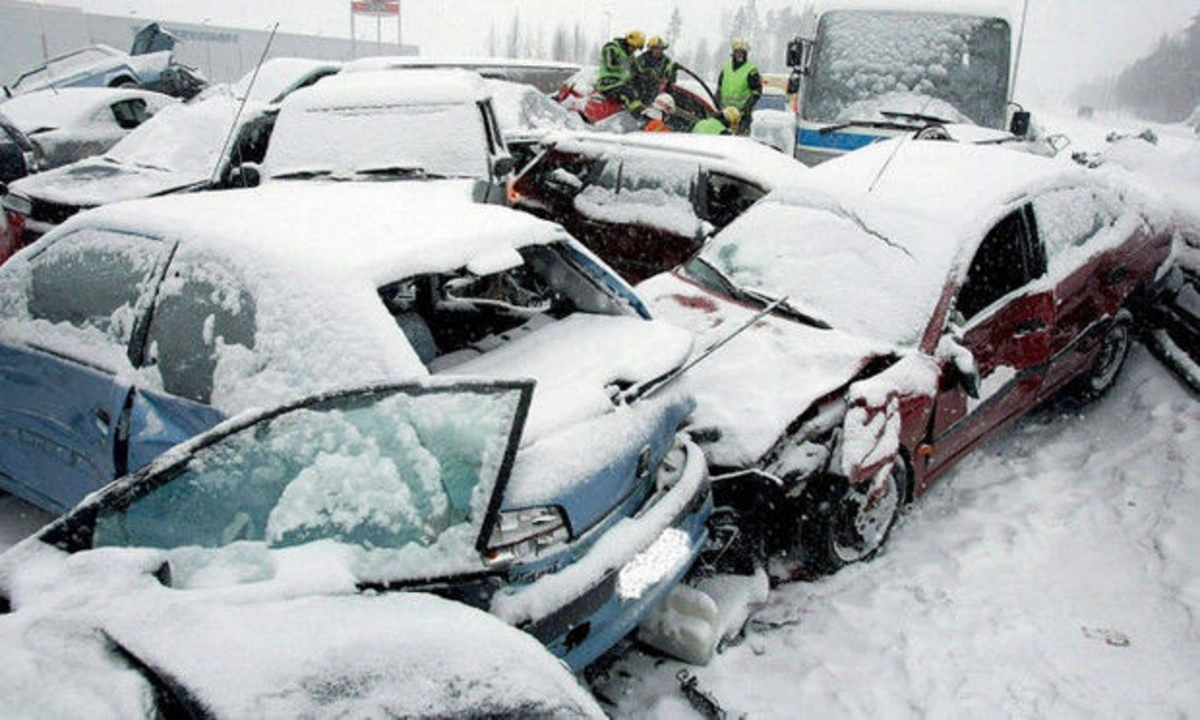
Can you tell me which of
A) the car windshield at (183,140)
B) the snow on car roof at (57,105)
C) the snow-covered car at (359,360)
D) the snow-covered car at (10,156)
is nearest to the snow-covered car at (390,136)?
the car windshield at (183,140)

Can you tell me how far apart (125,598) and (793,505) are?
8.68 ft

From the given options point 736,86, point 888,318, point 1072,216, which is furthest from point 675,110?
point 888,318

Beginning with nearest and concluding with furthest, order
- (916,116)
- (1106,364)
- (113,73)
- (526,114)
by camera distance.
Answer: (1106,364)
(916,116)
(526,114)
(113,73)

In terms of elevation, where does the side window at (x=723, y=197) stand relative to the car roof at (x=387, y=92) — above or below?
below

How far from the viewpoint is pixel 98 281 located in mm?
3264

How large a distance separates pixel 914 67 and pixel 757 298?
4.80 meters

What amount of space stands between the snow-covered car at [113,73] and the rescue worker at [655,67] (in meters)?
8.60

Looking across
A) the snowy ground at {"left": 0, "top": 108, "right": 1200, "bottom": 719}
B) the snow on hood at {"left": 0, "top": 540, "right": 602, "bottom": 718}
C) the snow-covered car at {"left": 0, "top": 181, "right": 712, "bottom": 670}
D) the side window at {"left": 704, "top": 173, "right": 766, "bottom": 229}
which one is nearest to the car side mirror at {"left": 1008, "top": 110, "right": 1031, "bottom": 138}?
the side window at {"left": 704, "top": 173, "right": 766, "bottom": 229}

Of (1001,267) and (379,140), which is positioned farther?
(379,140)

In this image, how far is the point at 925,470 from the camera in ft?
13.2

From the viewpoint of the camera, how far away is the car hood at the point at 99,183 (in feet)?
21.1

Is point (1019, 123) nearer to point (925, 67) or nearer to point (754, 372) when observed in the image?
point (925, 67)

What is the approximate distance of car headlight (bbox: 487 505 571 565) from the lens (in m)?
2.39

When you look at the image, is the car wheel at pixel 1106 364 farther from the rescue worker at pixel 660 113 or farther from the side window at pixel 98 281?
the rescue worker at pixel 660 113
